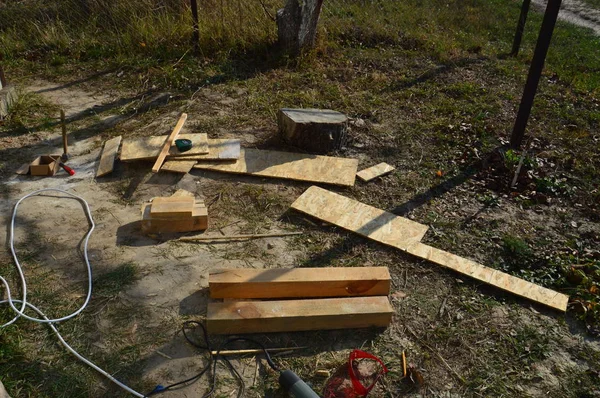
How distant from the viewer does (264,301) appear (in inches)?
137

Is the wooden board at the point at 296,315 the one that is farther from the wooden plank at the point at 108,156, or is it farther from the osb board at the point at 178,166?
the wooden plank at the point at 108,156

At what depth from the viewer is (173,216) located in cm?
421

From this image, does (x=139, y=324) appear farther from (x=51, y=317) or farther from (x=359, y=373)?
(x=359, y=373)

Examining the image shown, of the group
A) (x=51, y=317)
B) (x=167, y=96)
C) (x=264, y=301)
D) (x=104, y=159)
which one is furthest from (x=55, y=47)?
(x=264, y=301)

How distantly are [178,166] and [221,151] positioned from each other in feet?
1.72

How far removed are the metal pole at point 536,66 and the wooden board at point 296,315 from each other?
11.0ft

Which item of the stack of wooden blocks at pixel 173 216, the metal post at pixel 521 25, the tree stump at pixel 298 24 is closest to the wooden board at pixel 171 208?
the stack of wooden blocks at pixel 173 216

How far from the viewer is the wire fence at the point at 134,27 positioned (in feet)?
26.1

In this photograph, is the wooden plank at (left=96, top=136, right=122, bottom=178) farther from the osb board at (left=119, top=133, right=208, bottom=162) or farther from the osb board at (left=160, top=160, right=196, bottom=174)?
the osb board at (left=160, top=160, right=196, bottom=174)

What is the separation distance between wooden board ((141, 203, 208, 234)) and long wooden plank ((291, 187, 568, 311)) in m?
0.87

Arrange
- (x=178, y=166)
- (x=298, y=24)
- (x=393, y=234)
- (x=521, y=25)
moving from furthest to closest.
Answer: (x=521, y=25) < (x=298, y=24) < (x=178, y=166) < (x=393, y=234)

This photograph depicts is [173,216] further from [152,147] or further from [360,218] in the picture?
[360,218]

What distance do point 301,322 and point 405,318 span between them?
2.66 ft

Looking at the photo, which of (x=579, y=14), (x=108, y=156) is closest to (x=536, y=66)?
A: (x=108, y=156)
